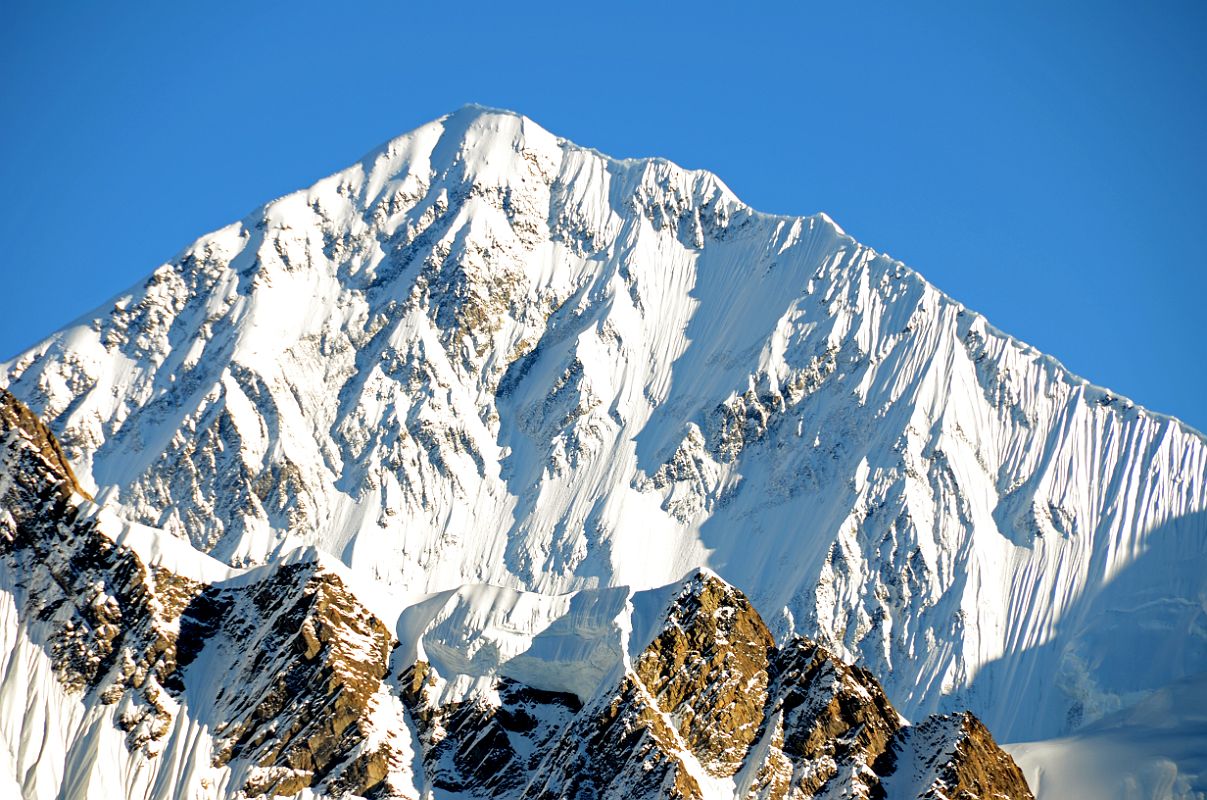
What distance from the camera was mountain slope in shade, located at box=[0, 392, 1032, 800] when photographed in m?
172

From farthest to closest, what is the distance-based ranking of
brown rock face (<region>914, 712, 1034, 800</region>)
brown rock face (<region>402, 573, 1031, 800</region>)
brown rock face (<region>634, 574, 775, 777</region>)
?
brown rock face (<region>634, 574, 775, 777</region>) → brown rock face (<region>914, 712, 1034, 800</region>) → brown rock face (<region>402, 573, 1031, 800</region>)

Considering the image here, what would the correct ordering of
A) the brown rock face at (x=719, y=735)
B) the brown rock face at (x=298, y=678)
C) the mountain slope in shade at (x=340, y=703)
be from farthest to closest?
the brown rock face at (x=298, y=678)
the mountain slope in shade at (x=340, y=703)
the brown rock face at (x=719, y=735)

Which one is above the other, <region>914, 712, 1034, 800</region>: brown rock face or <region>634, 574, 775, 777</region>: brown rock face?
<region>634, 574, 775, 777</region>: brown rock face

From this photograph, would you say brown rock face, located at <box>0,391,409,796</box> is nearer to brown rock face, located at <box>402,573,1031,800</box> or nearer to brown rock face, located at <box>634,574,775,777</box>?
brown rock face, located at <box>402,573,1031,800</box>

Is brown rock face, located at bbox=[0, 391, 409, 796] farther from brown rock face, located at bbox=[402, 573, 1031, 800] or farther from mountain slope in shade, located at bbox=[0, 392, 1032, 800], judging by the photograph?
brown rock face, located at bbox=[402, 573, 1031, 800]

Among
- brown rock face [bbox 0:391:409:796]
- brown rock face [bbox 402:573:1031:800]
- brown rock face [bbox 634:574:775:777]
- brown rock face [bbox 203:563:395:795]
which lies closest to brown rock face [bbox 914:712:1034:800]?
brown rock face [bbox 402:573:1031:800]

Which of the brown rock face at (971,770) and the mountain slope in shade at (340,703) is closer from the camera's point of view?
the brown rock face at (971,770)

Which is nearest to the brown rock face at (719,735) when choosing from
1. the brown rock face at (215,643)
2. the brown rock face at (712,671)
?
the brown rock face at (712,671)

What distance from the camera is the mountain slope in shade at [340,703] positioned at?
6781 inches

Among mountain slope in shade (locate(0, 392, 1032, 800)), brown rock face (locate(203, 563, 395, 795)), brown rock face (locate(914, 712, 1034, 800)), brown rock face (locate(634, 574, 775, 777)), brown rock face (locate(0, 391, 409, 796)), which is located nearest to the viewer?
brown rock face (locate(914, 712, 1034, 800))

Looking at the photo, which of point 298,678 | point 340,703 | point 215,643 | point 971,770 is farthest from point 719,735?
point 215,643

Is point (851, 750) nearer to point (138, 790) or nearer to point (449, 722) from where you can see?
point (449, 722)

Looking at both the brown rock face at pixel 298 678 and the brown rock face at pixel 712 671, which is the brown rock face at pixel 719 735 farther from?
the brown rock face at pixel 298 678

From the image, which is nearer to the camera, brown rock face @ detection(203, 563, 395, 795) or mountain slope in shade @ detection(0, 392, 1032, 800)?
mountain slope in shade @ detection(0, 392, 1032, 800)
